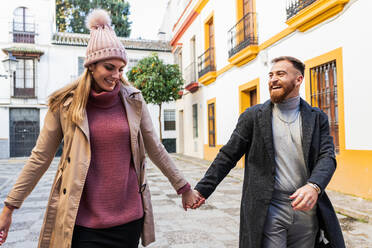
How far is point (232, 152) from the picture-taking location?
233cm

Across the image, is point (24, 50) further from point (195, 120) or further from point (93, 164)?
point (93, 164)

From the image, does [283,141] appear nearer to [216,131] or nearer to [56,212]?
[56,212]

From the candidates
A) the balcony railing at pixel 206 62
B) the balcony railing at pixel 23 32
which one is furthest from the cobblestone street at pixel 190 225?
the balcony railing at pixel 23 32

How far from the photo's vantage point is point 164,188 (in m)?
7.98

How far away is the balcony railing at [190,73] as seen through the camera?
56.0 feet

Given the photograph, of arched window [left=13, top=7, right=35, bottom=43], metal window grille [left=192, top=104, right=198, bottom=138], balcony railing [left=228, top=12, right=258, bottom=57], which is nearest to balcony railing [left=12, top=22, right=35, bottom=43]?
arched window [left=13, top=7, right=35, bottom=43]

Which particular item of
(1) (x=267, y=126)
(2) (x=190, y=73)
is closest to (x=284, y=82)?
(1) (x=267, y=126)

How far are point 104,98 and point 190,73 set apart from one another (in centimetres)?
1613

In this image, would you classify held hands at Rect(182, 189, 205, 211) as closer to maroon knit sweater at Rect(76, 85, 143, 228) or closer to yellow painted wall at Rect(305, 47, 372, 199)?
maroon knit sweater at Rect(76, 85, 143, 228)

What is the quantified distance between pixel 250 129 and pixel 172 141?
21.5 metres

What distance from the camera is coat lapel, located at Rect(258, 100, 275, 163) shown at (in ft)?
6.94

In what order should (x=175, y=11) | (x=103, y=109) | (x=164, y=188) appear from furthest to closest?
(x=175, y=11) → (x=164, y=188) → (x=103, y=109)

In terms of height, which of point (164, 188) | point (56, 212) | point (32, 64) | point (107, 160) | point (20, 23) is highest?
point (20, 23)

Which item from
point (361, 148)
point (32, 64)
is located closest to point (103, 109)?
point (361, 148)
